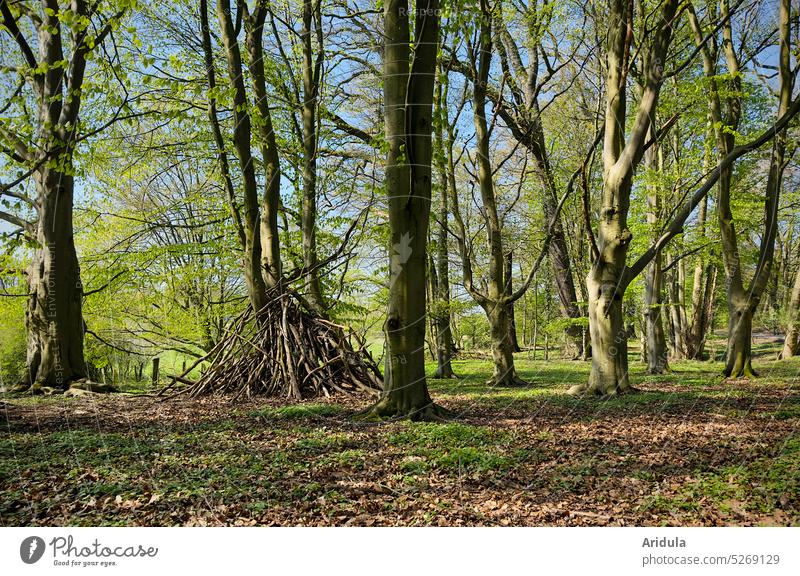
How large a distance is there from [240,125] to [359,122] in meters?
6.25

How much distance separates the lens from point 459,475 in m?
3.03

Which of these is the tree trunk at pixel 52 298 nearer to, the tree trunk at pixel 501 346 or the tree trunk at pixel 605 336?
the tree trunk at pixel 501 346

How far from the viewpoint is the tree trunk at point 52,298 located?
6898mm

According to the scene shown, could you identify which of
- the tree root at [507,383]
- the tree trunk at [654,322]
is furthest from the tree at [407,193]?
the tree trunk at [654,322]

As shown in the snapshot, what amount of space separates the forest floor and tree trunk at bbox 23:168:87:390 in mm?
1685

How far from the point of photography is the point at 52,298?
6.96 metres

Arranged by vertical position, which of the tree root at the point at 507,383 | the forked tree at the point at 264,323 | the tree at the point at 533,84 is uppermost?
the tree at the point at 533,84

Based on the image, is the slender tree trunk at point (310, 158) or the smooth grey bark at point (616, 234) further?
the slender tree trunk at point (310, 158)

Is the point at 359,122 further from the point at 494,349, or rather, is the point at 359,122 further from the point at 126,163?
the point at 494,349

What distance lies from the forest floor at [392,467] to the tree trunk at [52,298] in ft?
5.53

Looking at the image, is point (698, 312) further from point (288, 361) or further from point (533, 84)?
point (288, 361)

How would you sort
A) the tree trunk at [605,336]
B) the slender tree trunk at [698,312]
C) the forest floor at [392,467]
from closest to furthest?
the forest floor at [392,467], the tree trunk at [605,336], the slender tree trunk at [698,312]

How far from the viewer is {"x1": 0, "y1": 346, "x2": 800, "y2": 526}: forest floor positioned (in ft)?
7.95

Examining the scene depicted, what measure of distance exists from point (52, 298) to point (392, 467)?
5.86 m
